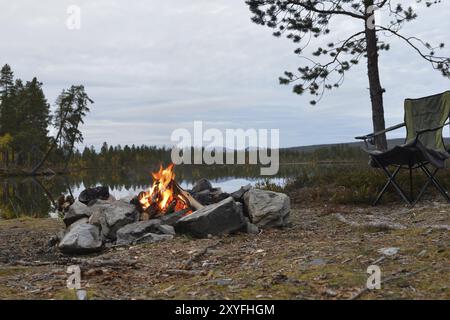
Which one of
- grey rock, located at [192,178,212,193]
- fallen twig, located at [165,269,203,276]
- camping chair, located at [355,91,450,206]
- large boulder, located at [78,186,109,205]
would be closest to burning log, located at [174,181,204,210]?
grey rock, located at [192,178,212,193]

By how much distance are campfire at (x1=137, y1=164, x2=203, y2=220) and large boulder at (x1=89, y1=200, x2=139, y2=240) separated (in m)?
0.18

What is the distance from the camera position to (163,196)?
659 cm

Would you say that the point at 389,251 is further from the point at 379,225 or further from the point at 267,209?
the point at 267,209

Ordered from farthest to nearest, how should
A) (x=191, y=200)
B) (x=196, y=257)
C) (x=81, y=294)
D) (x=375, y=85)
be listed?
(x=375, y=85) < (x=191, y=200) < (x=196, y=257) < (x=81, y=294)

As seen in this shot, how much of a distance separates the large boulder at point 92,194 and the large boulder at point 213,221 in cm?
242

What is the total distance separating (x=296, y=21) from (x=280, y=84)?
162 cm

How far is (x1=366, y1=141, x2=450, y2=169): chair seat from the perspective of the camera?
6.60 meters

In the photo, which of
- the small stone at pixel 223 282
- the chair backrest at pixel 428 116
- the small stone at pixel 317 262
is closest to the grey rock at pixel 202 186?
the chair backrest at pixel 428 116

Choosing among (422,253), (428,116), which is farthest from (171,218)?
(428,116)

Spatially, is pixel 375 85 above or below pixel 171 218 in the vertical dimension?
above

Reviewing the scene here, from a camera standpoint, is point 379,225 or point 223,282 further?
point 379,225

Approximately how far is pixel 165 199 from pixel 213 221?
4.27ft

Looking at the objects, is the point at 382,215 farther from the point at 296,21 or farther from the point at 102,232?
the point at 296,21

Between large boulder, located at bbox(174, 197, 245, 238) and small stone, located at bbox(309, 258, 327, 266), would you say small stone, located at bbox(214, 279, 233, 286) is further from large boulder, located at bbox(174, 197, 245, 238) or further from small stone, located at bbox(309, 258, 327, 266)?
large boulder, located at bbox(174, 197, 245, 238)
